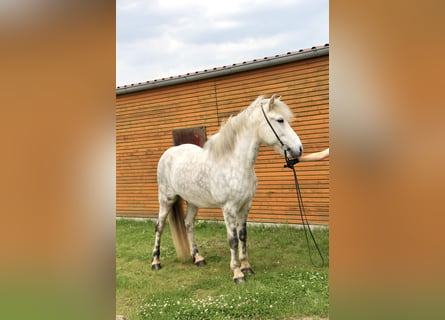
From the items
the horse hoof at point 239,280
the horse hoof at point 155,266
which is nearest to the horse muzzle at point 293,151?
the horse hoof at point 239,280

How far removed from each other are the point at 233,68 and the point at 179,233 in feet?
12.6

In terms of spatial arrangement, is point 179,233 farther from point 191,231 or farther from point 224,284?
point 224,284

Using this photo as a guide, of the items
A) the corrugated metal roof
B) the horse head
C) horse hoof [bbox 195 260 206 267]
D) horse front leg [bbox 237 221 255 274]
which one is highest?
the corrugated metal roof

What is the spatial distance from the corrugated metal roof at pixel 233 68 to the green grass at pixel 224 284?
3295 millimetres

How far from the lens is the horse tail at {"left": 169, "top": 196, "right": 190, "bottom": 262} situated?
4902mm

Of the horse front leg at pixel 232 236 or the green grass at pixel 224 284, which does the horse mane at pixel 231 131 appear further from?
the green grass at pixel 224 284

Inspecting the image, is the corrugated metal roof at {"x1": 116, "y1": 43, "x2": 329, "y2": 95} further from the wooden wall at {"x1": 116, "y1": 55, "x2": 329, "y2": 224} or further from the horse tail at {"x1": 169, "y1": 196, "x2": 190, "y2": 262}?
the horse tail at {"x1": 169, "y1": 196, "x2": 190, "y2": 262}

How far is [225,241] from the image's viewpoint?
619 centimetres

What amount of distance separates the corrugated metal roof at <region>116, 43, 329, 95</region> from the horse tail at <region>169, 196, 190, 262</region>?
343 cm

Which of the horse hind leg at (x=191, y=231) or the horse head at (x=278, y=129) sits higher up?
the horse head at (x=278, y=129)

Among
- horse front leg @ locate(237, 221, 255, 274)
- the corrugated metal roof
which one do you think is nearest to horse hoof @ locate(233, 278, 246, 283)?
horse front leg @ locate(237, 221, 255, 274)

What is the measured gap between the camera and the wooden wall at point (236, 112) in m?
6.39

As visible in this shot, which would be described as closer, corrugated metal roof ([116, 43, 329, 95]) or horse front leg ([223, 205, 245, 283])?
horse front leg ([223, 205, 245, 283])
